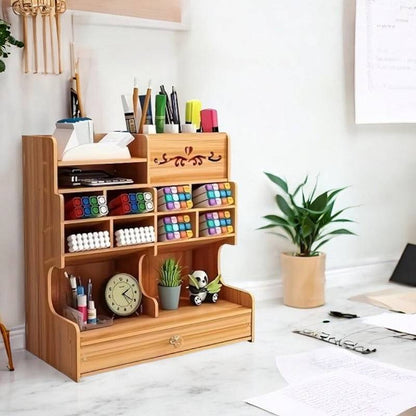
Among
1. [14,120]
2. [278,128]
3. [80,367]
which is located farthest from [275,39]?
[80,367]

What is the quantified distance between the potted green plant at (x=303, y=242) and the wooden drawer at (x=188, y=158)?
0.41 metres

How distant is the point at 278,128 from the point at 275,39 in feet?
0.90

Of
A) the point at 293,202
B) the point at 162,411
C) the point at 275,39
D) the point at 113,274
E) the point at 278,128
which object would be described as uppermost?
the point at 275,39

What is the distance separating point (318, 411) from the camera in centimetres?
157

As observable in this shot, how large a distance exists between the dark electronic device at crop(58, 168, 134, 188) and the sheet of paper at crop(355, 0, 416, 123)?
1.05 m

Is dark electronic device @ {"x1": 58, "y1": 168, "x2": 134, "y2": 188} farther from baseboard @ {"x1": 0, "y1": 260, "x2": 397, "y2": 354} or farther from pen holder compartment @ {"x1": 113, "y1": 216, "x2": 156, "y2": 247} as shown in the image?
baseboard @ {"x1": 0, "y1": 260, "x2": 397, "y2": 354}

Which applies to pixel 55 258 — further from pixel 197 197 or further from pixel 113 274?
pixel 197 197

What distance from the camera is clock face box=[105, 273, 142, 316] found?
1992 millimetres

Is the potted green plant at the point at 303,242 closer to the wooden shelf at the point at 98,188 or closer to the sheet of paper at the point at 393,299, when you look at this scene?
the sheet of paper at the point at 393,299

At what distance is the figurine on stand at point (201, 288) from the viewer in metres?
2.11

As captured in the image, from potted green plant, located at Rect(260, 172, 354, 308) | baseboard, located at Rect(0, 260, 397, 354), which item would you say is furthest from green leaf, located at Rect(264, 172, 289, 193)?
baseboard, located at Rect(0, 260, 397, 354)

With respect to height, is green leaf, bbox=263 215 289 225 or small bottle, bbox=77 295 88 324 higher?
green leaf, bbox=263 215 289 225

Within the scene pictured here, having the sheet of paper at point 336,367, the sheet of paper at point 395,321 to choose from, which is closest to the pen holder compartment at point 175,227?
the sheet of paper at point 336,367

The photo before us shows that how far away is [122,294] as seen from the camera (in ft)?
6.57
